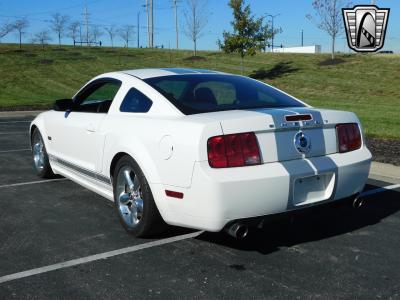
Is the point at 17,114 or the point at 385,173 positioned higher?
the point at 17,114

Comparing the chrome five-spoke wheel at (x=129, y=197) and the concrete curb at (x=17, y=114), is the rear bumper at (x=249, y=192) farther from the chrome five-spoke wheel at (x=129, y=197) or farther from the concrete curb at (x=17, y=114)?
the concrete curb at (x=17, y=114)

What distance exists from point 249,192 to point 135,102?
163 centimetres

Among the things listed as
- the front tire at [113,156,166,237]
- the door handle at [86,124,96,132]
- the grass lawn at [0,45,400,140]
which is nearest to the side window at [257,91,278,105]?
the front tire at [113,156,166,237]

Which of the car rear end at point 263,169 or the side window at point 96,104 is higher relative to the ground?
the side window at point 96,104

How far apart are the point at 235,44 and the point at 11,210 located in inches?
1031

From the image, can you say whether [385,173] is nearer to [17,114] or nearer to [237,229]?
[237,229]

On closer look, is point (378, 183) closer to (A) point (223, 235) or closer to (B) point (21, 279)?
(A) point (223, 235)

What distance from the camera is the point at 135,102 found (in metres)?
4.74

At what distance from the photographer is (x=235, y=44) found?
30.3 meters

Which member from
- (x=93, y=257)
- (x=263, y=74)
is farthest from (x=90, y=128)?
(x=263, y=74)

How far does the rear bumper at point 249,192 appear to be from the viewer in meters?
3.65

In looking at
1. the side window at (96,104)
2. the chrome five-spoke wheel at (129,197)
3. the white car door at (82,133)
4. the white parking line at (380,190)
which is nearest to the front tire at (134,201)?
the chrome five-spoke wheel at (129,197)

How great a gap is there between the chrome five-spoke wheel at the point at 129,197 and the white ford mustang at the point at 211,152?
0.03 ft

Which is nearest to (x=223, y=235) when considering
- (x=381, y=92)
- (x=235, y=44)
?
(x=381, y=92)
